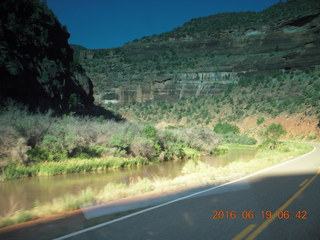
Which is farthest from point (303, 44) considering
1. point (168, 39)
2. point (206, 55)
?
point (168, 39)

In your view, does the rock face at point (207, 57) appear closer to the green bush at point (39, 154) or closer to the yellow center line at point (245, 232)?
the green bush at point (39, 154)

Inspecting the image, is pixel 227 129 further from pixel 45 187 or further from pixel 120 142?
pixel 45 187

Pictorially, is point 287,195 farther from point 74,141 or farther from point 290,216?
point 74,141

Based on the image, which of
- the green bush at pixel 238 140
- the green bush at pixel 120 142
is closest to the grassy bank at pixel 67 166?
the green bush at pixel 120 142

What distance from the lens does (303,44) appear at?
85750mm

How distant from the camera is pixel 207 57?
101812 mm

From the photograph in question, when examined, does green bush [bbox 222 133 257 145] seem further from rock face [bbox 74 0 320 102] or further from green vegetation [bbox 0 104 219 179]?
rock face [bbox 74 0 320 102]

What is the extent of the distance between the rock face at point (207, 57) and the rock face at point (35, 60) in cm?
4867

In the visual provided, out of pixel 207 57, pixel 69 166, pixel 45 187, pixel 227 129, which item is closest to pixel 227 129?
pixel 227 129

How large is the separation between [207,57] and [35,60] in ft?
240

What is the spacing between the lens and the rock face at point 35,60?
31.6m

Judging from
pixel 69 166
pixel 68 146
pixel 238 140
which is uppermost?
pixel 68 146

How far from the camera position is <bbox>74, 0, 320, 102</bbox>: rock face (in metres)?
86.5

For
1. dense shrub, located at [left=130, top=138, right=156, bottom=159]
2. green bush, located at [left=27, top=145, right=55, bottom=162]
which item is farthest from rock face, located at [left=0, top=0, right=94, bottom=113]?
dense shrub, located at [left=130, top=138, right=156, bottom=159]
